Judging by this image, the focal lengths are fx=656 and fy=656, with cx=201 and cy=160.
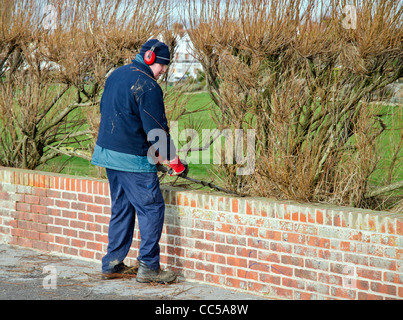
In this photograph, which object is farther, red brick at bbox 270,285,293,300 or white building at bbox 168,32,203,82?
white building at bbox 168,32,203,82

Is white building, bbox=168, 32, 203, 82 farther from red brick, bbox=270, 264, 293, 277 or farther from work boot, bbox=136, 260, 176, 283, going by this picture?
red brick, bbox=270, 264, 293, 277

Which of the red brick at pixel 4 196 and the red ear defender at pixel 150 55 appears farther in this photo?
the red brick at pixel 4 196

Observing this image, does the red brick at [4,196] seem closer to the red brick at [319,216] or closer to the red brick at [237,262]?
the red brick at [237,262]

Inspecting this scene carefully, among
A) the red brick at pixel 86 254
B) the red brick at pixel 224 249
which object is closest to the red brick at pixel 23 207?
the red brick at pixel 86 254

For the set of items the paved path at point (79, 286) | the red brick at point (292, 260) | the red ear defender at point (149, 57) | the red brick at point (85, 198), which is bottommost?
the paved path at point (79, 286)

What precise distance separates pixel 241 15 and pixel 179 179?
6.37 feet

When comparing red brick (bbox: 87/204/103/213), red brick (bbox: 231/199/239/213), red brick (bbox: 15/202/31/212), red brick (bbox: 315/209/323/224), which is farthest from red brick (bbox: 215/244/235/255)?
red brick (bbox: 15/202/31/212)

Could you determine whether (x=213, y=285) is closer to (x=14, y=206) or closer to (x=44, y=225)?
(x=44, y=225)

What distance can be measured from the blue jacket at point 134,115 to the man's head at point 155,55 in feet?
0.19

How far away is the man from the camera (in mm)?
5746

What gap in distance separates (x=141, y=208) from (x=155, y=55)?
139cm

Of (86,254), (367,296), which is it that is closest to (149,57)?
(86,254)

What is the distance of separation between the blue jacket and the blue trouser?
7.4 inches

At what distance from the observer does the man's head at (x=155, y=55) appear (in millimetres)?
5918
